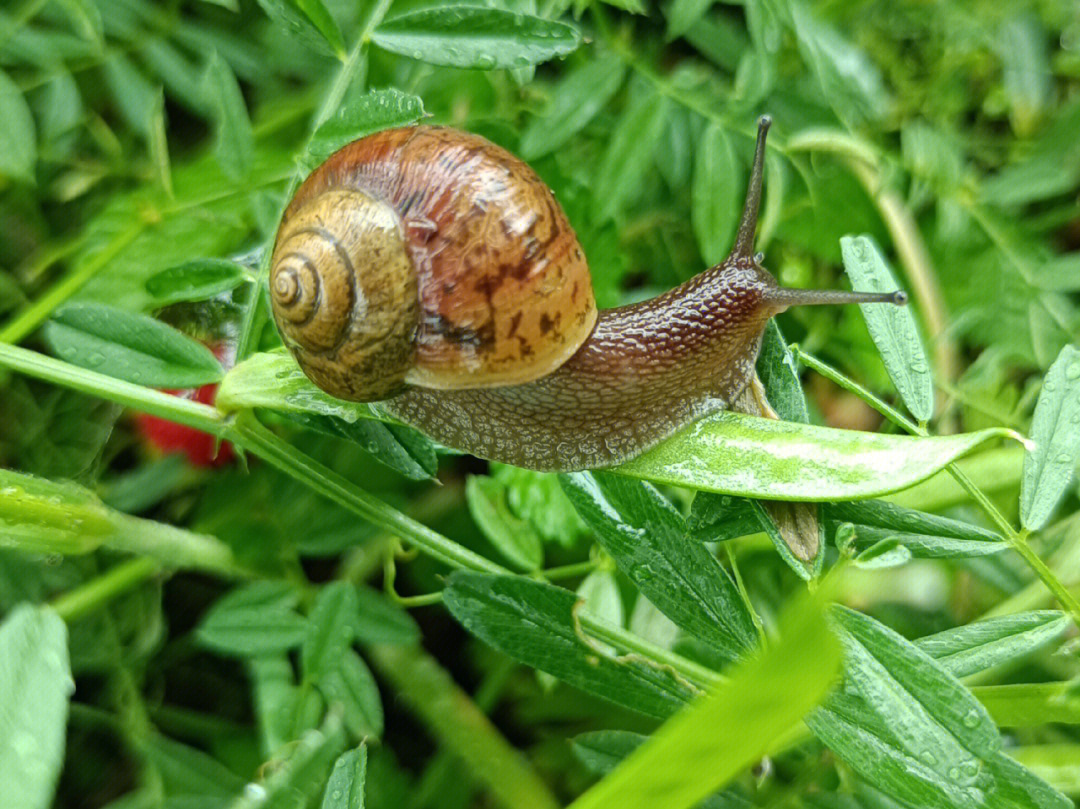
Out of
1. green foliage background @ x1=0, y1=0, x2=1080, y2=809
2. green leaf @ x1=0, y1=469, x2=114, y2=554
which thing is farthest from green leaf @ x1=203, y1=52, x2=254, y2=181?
green leaf @ x1=0, y1=469, x2=114, y2=554

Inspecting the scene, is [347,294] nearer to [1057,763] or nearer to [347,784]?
[347,784]

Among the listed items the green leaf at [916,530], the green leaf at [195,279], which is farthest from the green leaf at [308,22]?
the green leaf at [916,530]

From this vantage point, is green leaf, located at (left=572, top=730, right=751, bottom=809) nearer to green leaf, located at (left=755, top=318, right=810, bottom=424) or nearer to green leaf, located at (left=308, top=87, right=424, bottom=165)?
green leaf, located at (left=755, top=318, right=810, bottom=424)

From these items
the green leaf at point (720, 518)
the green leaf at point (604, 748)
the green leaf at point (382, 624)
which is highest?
the green leaf at point (720, 518)

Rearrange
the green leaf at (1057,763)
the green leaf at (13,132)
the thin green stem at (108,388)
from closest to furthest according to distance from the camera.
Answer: the thin green stem at (108,388), the green leaf at (1057,763), the green leaf at (13,132)

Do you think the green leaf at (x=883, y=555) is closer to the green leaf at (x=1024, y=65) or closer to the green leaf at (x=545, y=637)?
the green leaf at (x=545, y=637)

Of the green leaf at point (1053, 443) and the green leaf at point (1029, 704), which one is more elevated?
the green leaf at point (1053, 443)

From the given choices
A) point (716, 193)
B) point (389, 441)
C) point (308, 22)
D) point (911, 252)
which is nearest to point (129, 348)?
point (389, 441)

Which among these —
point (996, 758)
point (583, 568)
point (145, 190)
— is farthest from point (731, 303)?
point (145, 190)
